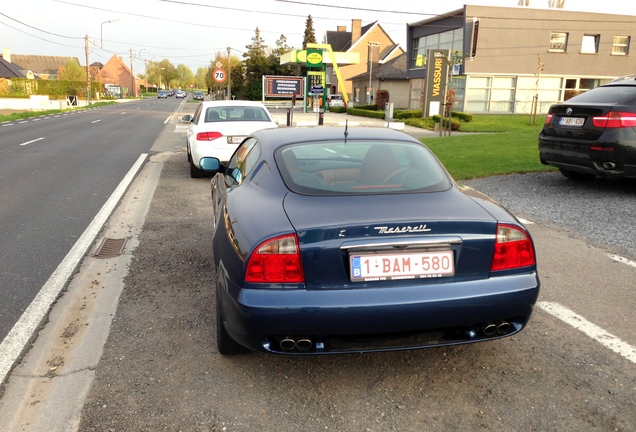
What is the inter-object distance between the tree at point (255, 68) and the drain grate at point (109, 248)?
60.3 m

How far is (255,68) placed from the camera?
2798 inches

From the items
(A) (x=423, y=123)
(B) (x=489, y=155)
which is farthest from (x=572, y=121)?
(A) (x=423, y=123)

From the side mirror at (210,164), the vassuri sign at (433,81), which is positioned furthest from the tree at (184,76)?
the side mirror at (210,164)

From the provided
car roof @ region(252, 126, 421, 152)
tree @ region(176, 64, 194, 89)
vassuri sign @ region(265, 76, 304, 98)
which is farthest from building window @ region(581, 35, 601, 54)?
tree @ region(176, 64, 194, 89)

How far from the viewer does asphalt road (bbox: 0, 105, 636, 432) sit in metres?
2.84

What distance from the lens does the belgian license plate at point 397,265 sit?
283 centimetres

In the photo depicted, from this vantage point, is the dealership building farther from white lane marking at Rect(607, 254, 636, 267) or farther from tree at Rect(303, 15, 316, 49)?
tree at Rect(303, 15, 316, 49)

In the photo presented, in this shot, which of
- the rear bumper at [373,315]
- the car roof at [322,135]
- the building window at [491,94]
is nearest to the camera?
the rear bumper at [373,315]

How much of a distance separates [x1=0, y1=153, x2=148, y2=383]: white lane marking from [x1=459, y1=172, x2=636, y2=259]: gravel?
5290 mm

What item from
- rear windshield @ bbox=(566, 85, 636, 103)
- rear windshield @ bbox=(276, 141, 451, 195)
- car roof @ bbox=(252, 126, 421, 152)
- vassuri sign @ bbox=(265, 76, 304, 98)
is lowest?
rear windshield @ bbox=(276, 141, 451, 195)

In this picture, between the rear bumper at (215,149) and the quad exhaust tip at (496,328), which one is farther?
the rear bumper at (215,149)

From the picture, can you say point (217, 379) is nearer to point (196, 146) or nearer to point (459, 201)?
point (459, 201)

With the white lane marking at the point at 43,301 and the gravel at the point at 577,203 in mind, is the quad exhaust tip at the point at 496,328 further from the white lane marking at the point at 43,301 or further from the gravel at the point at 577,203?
the gravel at the point at 577,203

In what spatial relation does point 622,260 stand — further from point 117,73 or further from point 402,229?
point 117,73
